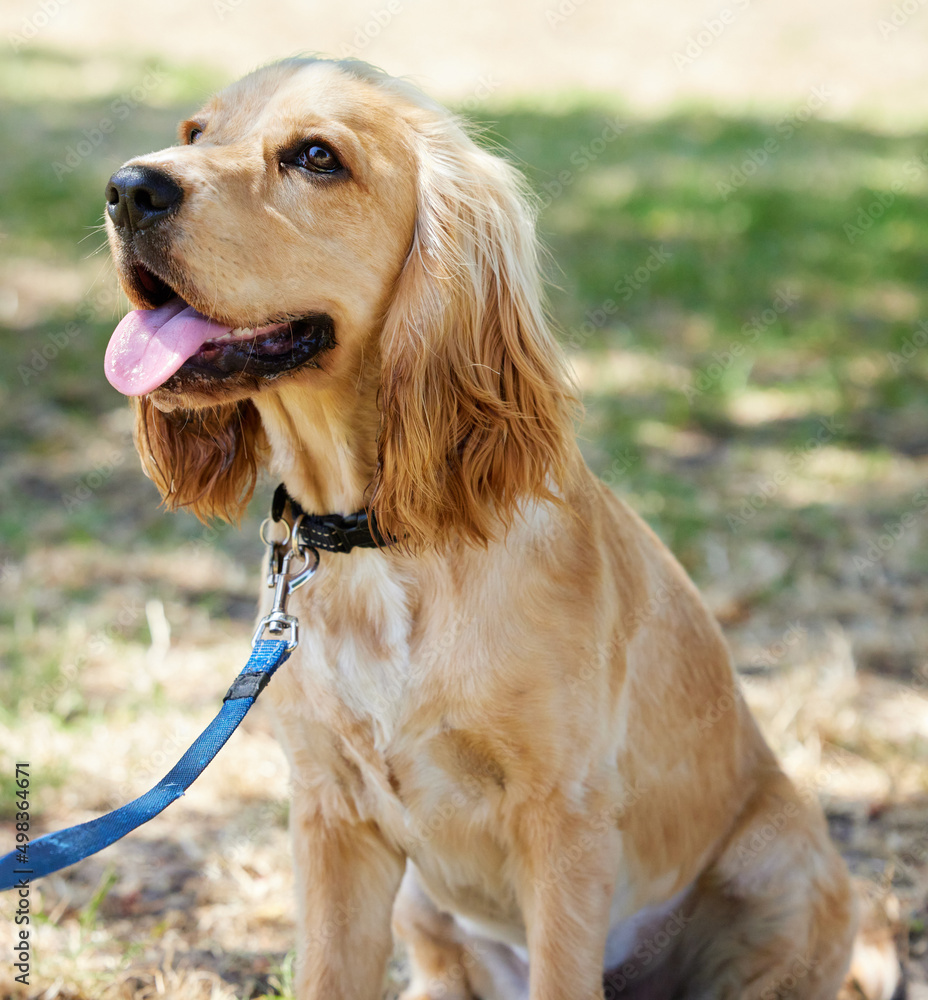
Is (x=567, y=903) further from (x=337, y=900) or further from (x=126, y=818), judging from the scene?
(x=126, y=818)

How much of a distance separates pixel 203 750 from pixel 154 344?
81cm

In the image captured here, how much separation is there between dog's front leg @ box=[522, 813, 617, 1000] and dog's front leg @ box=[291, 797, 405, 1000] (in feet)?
1.40

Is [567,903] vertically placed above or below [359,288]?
below

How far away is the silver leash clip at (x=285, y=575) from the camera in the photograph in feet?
7.86

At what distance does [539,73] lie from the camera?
1423cm

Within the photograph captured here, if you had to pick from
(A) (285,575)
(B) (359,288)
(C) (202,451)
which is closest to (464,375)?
(B) (359,288)

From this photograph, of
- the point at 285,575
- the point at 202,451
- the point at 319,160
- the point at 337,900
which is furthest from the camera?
the point at 202,451

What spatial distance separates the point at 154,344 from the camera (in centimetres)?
224

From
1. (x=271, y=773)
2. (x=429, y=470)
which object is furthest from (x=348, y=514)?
(x=271, y=773)

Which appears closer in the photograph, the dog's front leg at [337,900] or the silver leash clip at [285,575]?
the silver leash clip at [285,575]

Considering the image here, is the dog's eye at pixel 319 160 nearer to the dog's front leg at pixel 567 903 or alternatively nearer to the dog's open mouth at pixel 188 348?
the dog's open mouth at pixel 188 348

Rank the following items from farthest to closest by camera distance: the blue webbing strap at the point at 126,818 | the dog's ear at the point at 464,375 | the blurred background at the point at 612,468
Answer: the blurred background at the point at 612,468, the dog's ear at the point at 464,375, the blue webbing strap at the point at 126,818

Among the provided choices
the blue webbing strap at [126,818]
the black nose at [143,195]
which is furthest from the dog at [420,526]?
the blue webbing strap at [126,818]

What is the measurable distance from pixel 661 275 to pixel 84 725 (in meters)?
5.54
